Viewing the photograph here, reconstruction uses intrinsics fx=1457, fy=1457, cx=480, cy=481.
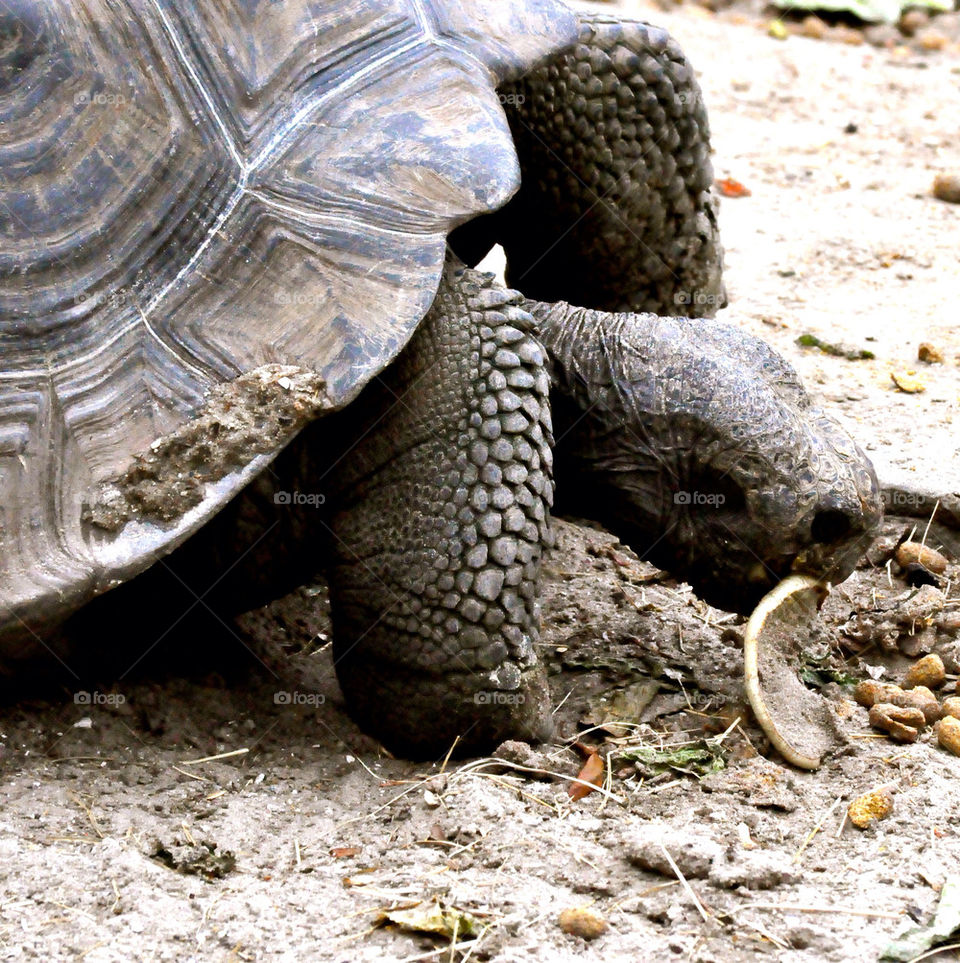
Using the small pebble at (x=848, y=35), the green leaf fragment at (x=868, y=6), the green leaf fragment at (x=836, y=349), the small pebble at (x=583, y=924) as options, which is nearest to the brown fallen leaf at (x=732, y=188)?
the green leaf fragment at (x=836, y=349)

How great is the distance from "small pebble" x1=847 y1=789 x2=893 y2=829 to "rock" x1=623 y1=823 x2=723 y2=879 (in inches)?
13.5

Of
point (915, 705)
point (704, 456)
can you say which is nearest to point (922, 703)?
point (915, 705)

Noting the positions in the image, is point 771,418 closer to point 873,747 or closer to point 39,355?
point 873,747

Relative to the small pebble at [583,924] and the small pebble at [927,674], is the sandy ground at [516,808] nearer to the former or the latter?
the small pebble at [583,924]

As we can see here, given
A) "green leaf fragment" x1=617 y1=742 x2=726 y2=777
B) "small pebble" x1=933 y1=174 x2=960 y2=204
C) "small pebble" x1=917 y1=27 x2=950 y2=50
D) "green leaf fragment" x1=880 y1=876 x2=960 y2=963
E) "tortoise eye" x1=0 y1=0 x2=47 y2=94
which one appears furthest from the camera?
"small pebble" x1=917 y1=27 x2=950 y2=50

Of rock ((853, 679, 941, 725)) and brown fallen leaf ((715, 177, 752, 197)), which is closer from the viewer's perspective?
rock ((853, 679, 941, 725))

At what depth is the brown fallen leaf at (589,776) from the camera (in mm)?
2992

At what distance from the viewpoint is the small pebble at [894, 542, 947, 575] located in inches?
162

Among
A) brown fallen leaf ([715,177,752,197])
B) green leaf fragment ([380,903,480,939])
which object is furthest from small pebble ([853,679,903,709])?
brown fallen leaf ([715,177,752,197])

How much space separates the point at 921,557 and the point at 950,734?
3.71ft

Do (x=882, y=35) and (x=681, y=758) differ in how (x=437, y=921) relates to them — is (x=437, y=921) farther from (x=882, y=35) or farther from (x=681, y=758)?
(x=882, y=35)

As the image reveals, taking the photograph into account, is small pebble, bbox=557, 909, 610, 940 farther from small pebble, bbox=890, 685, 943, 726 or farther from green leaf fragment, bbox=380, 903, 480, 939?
small pebble, bbox=890, 685, 943, 726

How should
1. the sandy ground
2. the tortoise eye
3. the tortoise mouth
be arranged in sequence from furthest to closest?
the tortoise mouth → the tortoise eye → the sandy ground

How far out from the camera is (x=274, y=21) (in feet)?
10.2
